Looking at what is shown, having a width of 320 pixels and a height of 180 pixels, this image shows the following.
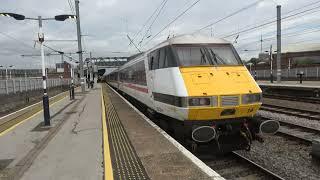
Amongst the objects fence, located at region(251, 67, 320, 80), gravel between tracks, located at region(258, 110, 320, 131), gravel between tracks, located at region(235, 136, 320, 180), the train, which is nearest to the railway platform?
the train

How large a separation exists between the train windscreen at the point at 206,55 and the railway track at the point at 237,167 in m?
2.37

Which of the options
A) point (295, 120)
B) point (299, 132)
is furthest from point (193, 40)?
point (295, 120)

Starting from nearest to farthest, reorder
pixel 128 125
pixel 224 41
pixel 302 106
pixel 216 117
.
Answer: pixel 216 117 → pixel 224 41 → pixel 128 125 → pixel 302 106

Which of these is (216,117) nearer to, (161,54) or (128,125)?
(161,54)

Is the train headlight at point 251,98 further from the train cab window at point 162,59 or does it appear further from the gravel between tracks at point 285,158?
the train cab window at point 162,59

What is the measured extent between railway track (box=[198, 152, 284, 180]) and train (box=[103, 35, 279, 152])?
0.38 m

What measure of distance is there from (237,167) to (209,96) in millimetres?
1750

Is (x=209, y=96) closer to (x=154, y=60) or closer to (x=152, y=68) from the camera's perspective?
(x=154, y=60)

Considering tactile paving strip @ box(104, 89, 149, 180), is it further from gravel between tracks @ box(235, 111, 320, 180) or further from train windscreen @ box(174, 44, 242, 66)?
gravel between tracks @ box(235, 111, 320, 180)

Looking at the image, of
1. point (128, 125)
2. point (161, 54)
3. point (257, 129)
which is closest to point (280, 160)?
point (257, 129)

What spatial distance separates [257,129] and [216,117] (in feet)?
3.92

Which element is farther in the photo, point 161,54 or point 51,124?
point 51,124

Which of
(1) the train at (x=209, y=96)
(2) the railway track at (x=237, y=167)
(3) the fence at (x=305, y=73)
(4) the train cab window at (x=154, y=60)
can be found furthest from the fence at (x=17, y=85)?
(3) the fence at (x=305, y=73)

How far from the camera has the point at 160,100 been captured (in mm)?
11609
